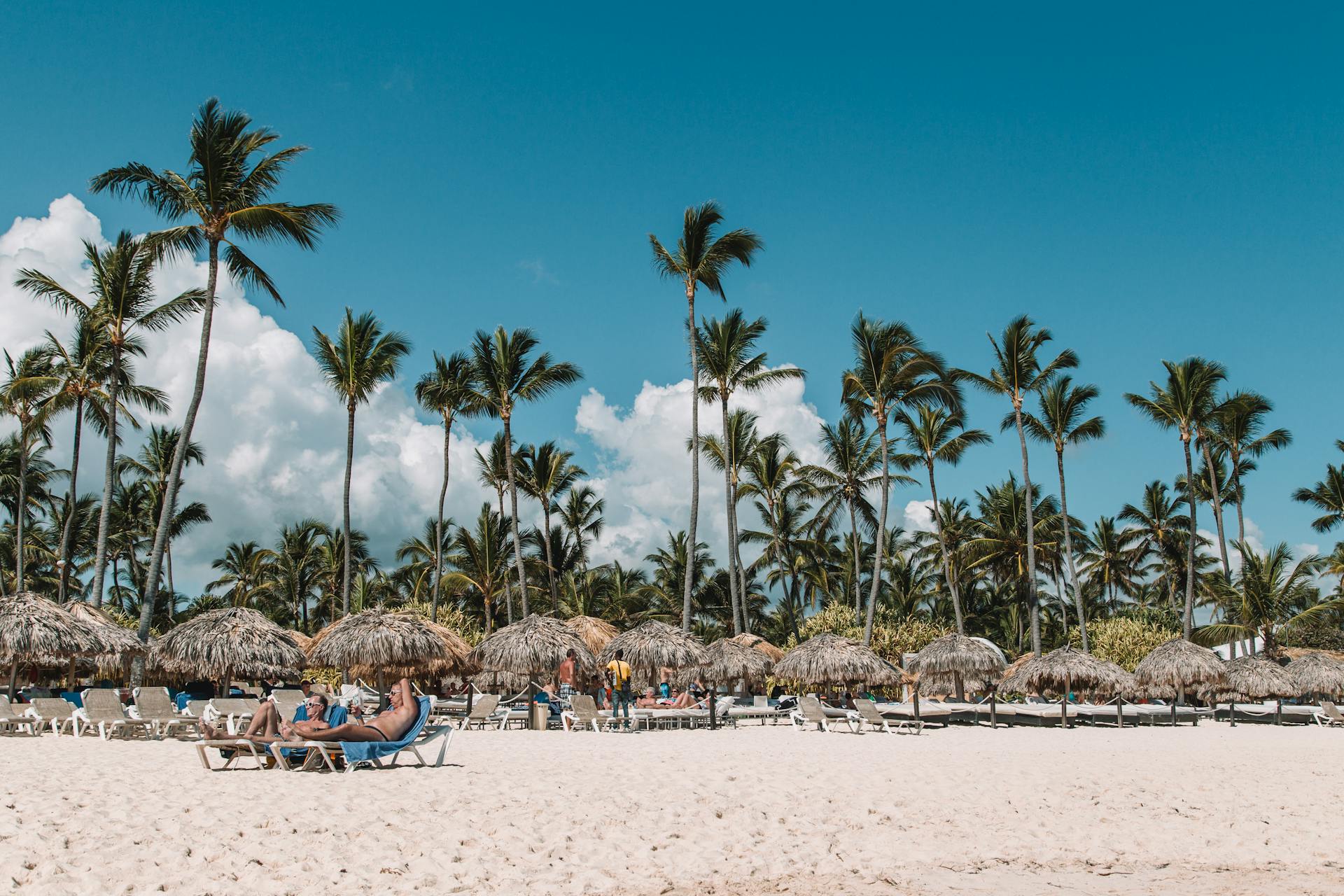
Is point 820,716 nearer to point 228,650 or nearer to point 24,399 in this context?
point 228,650

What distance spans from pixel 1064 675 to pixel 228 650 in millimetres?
15973

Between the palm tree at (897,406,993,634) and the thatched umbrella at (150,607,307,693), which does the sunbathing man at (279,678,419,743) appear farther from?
the palm tree at (897,406,993,634)

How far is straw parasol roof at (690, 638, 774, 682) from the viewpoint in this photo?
20.5 m

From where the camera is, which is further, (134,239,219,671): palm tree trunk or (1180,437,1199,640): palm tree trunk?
(1180,437,1199,640): palm tree trunk

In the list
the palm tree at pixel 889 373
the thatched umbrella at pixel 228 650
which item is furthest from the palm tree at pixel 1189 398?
the thatched umbrella at pixel 228 650

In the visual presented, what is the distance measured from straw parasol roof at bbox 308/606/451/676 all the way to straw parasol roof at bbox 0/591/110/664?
11.1ft

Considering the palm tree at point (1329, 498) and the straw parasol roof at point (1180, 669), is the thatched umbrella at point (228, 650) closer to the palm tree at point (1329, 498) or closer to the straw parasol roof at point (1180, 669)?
the straw parasol roof at point (1180, 669)

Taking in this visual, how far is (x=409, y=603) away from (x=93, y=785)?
29.9 metres

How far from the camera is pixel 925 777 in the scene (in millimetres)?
10641

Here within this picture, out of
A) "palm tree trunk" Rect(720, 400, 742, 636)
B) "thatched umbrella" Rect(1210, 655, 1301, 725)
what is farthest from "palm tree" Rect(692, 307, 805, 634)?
"thatched umbrella" Rect(1210, 655, 1301, 725)

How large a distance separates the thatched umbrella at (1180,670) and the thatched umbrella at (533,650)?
42.7 ft

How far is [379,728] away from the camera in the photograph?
939cm

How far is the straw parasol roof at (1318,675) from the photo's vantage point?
79.2 feet

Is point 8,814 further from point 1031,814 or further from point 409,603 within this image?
point 409,603
